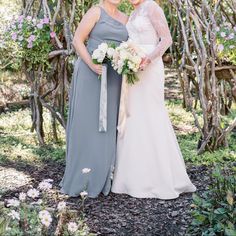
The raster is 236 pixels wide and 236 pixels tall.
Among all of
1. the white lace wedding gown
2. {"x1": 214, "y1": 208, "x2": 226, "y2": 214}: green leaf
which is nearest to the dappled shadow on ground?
the white lace wedding gown

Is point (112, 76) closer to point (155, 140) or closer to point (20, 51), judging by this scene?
point (155, 140)

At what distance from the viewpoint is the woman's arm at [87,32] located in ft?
13.3

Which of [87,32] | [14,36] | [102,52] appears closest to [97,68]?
[102,52]

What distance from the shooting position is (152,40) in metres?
4.11

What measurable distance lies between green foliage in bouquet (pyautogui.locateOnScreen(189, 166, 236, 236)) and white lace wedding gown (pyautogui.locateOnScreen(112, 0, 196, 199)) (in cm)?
63

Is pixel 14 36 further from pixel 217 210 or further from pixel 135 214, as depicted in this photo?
pixel 217 210

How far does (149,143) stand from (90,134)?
49 cm

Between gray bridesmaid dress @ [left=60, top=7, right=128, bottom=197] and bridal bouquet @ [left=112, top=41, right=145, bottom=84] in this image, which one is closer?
bridal bouquet @ [left=112, top=41, right=145, bottom=84]

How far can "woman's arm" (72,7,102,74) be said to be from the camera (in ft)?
13.3

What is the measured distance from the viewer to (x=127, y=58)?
12.7 feet

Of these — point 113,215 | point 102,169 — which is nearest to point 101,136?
point 102,169

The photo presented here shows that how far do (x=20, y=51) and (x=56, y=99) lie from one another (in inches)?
30.2

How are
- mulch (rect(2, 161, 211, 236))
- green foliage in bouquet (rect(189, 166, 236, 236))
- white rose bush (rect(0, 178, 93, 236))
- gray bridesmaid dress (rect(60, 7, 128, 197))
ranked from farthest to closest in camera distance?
gray bridesmaid dress (rect(60, 7, 128, 197)) < mulch (rect(2, 161, 211, 236)) < green foliage in bouquet (rect(189, 166, 236, 236)) < white rose bush (rect(0, 178, 93, 236))

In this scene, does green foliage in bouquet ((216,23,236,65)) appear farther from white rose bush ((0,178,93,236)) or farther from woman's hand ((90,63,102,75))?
white rose bush ((0,178,93,236))
